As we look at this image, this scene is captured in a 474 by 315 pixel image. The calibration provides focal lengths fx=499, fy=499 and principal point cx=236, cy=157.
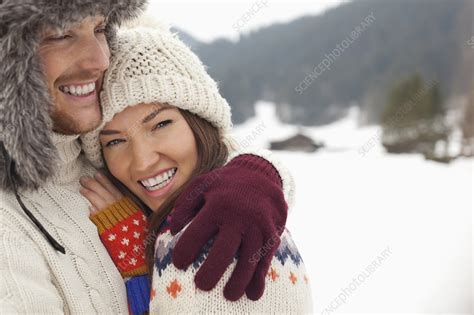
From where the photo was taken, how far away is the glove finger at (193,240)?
1264 millimetres

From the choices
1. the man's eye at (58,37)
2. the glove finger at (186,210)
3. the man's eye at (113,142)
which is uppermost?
the man's eye at (58,37)

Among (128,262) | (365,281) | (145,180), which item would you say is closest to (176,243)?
(128,262)

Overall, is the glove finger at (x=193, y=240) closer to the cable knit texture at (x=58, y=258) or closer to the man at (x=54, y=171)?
the man at (x=54, y=171)

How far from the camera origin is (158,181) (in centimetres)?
163

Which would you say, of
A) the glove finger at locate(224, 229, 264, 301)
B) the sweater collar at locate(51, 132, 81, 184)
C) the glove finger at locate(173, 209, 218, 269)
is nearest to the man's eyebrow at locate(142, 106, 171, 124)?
the sweater collar at locate(51, 132, 81, 184)

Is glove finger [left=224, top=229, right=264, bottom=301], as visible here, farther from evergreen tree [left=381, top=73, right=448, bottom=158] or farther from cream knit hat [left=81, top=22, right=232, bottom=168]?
evergreen tree [left=381, top=73, right=448, bottom=158]

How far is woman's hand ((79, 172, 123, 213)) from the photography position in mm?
1585

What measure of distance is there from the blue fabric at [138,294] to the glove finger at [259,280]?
1.06 ft

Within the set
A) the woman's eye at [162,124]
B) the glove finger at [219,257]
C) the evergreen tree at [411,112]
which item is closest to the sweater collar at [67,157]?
the woman's eye at [162,124]

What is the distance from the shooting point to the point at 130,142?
1.59 meters

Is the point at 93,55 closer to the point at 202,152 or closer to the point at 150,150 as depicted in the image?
the point at 150,150

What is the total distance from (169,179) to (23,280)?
2.09ft

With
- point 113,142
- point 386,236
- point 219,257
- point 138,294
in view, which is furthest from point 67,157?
point 386,236

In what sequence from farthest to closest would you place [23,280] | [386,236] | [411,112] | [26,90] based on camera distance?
[411,112] < [386,236] < [26,90] < [23,280]
